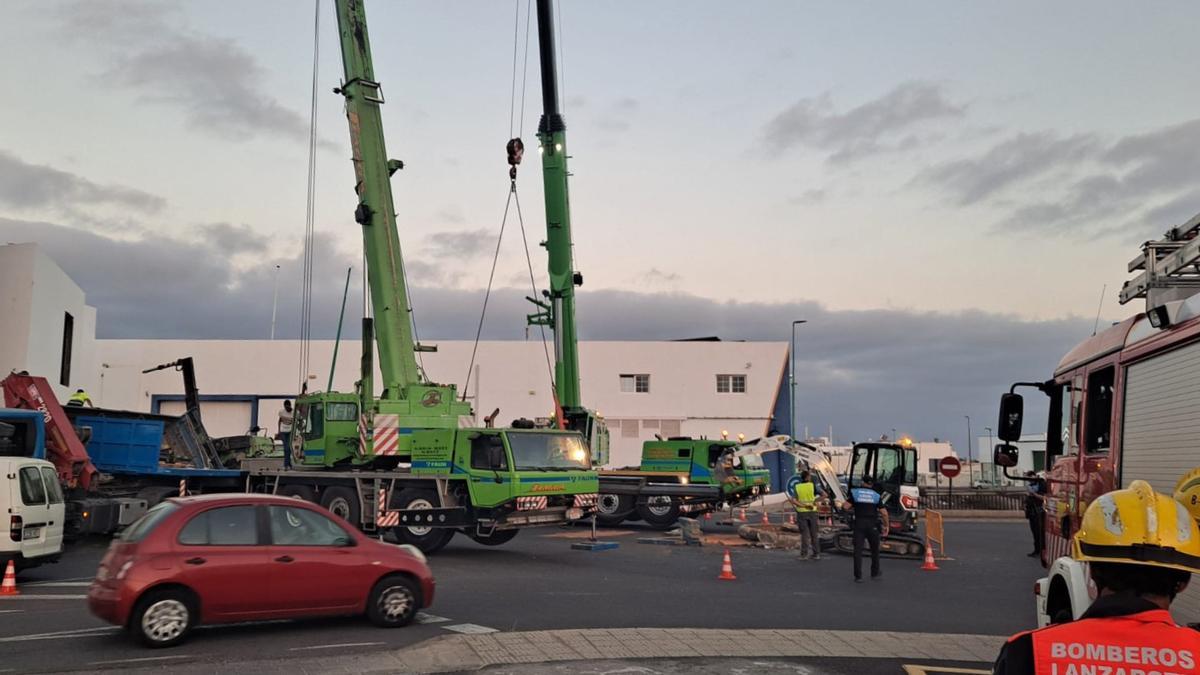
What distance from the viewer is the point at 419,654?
27.9ft

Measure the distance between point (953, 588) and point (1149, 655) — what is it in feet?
43.4

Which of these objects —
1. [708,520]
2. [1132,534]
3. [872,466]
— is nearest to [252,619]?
[1132,534]

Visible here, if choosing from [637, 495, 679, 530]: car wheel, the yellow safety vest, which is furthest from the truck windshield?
the yellow safety vest

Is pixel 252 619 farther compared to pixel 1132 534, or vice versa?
pixel 252 619

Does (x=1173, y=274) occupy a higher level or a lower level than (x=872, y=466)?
higher

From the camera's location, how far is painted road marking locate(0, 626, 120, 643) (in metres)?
9.21

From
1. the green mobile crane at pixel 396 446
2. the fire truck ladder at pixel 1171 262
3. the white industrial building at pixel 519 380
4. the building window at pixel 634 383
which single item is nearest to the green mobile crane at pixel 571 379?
the green mobile crane at pixel 396 446

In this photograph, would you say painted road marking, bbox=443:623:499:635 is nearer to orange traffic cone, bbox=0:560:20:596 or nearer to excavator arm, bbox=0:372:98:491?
orange traffic cone, bbox=0:560:20:596

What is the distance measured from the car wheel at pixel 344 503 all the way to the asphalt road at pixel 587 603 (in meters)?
1.84

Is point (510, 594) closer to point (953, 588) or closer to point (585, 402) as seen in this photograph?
point (953, 588)

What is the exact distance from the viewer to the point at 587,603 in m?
12.0

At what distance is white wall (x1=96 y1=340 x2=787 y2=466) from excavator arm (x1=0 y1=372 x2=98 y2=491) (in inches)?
1195

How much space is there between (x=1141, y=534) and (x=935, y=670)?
20.4ft

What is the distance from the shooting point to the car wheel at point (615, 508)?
2584 centimetres
